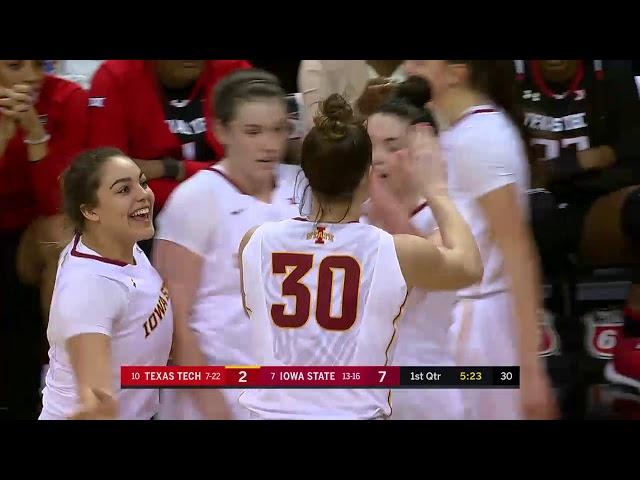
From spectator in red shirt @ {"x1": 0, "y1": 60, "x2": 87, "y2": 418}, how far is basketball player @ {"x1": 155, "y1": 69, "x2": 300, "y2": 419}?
15.4 inches

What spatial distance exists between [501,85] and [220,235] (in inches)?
40.4

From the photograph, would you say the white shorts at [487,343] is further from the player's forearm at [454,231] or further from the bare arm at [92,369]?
the bare arm at [92,369]

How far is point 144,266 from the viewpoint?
2.62m

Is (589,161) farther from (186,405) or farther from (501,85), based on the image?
(186,405)

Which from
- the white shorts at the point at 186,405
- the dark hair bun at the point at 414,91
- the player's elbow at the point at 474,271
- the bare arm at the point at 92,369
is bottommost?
the white shorts at the point at 186,405

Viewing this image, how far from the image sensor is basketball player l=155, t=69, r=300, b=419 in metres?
2.62

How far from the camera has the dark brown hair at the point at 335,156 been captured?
2398mm

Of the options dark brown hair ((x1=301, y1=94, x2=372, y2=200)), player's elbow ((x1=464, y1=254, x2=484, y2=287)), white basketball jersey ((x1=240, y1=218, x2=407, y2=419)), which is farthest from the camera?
player's elbow ((x1=464, y1=254, x2=484, y2=287))

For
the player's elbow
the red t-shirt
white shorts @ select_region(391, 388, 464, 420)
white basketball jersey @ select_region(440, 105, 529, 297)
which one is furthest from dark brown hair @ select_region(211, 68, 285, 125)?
white shorts @ select_region(391, 388, 464, 420)

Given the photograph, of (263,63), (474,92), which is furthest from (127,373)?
(474,92)

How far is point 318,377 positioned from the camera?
2.63m

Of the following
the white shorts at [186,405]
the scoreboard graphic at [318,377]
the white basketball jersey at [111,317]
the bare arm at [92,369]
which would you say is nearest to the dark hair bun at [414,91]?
the scoreboard graphic at [318,377]

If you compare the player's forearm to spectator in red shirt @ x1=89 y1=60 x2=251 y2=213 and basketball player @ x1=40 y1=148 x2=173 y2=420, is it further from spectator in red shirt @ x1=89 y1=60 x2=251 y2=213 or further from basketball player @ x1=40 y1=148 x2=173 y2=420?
basketball player @ x1=40 y1=148 x2=173 y2=420

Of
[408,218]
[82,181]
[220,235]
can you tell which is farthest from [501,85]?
[82,181]
